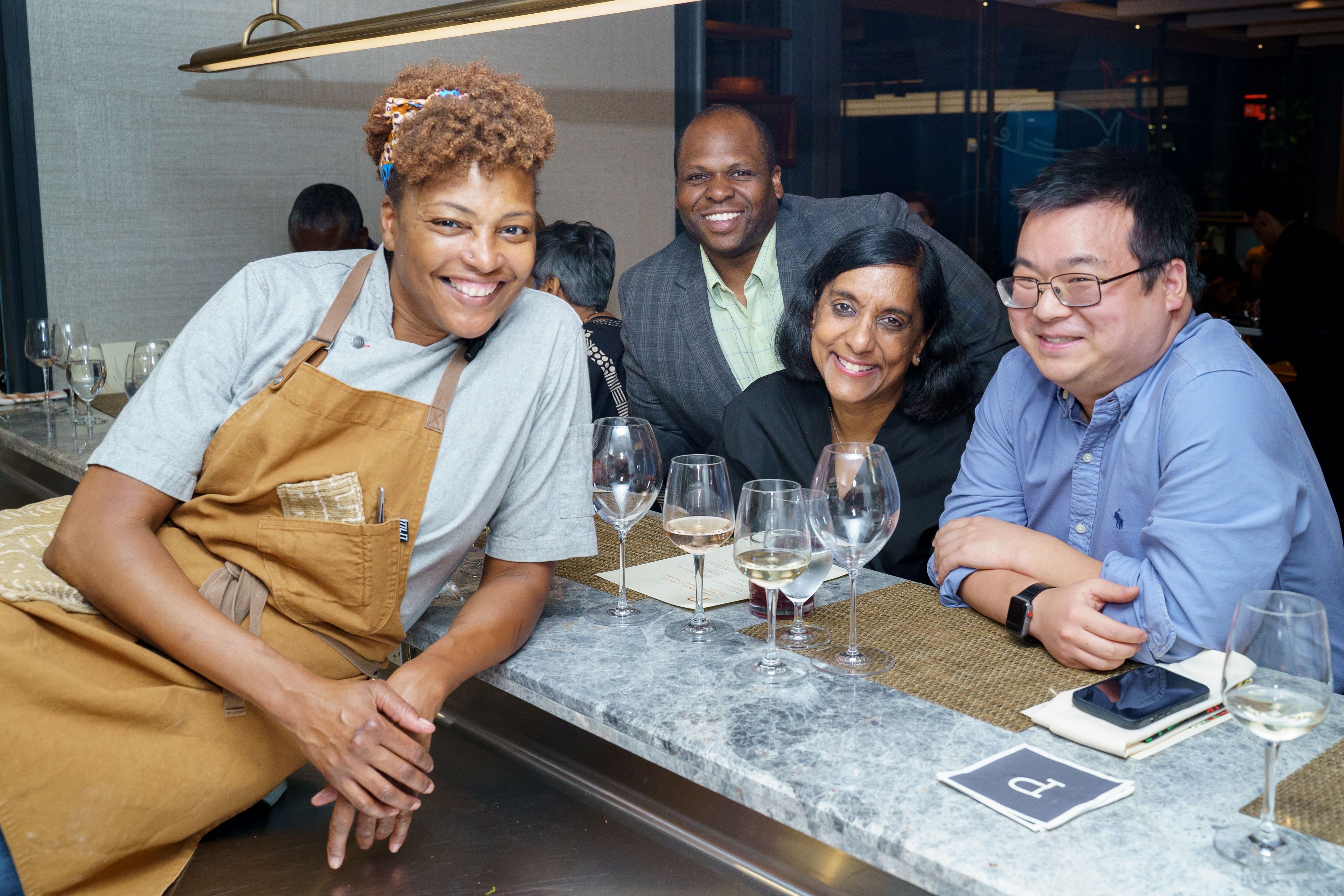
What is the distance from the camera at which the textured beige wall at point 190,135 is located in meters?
3.62

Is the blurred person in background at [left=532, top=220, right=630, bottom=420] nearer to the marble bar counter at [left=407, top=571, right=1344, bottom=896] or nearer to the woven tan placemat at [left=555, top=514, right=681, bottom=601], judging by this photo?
the woven tan placemat at [left=555, top=514, right=681, bottom=601]

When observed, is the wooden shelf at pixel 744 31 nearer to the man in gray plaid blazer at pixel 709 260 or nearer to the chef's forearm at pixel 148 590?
the man in gray plaid blazer at pixel 709 260

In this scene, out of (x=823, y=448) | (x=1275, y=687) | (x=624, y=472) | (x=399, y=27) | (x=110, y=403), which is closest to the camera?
(x=1275, y=687)

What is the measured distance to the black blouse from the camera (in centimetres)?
207

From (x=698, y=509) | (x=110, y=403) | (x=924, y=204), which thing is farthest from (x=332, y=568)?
(x=924, y=204)

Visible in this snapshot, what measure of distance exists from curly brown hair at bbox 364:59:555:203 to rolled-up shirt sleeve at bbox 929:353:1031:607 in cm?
85

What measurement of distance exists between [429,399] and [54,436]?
1.92m

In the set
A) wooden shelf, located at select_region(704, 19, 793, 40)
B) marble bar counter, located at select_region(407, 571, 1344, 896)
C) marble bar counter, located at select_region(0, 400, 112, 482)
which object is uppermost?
wooden shelf, located at select_region(704, 19, 793, 40)

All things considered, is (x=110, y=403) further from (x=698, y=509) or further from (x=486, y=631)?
(x=698, y=509)

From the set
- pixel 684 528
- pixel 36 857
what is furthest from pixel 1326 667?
pixel 36 857

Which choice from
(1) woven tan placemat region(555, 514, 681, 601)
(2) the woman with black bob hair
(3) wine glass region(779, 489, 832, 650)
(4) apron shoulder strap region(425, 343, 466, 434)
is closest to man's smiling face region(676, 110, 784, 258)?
(2) the woman with black bob hair

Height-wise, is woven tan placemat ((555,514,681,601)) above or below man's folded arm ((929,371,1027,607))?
below

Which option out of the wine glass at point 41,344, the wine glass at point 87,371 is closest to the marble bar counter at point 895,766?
the wine glass at point 87,371

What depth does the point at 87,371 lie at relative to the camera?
115 inches
